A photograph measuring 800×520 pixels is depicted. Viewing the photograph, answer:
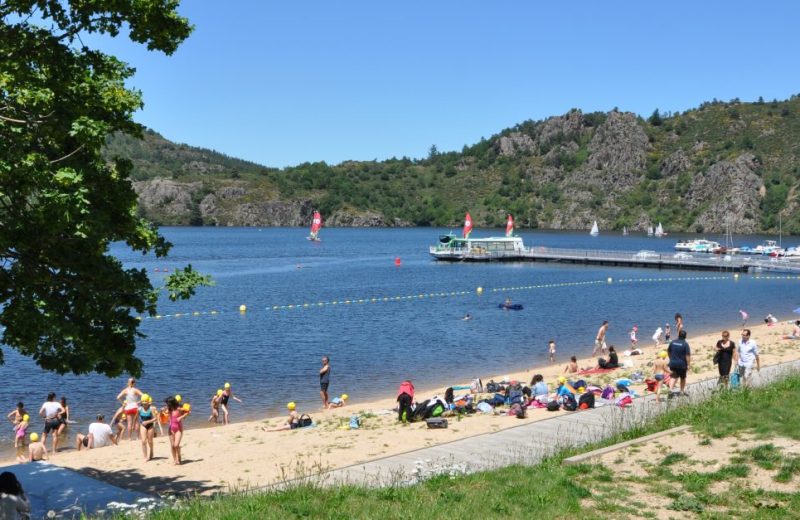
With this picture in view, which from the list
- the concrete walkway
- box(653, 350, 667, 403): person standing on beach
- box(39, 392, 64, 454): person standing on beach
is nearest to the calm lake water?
box(39, 392, 64, 454): person standing on beach

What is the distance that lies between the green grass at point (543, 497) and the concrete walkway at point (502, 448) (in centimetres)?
101

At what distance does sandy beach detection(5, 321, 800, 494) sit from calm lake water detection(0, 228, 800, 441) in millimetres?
4814

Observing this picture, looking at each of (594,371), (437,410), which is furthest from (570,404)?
(594,371)

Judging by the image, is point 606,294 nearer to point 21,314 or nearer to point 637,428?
point 637,428

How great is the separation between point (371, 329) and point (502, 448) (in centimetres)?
3126

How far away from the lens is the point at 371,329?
4641cm

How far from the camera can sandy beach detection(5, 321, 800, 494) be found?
15.5 m

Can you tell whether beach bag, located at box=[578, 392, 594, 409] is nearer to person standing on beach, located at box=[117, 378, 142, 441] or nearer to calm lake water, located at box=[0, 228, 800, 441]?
calm lake water, located at box=[0, 228, 800, 441]

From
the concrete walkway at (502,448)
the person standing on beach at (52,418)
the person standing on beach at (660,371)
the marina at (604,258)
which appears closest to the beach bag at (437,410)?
the concrete walkway at (502,448)

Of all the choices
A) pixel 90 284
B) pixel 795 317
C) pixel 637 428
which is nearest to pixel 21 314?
pixel 90 284

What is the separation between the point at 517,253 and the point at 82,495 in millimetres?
91124

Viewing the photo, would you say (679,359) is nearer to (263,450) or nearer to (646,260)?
(263,450)

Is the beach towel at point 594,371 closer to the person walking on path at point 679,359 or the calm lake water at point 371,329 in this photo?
the calm lake water at point 371,329

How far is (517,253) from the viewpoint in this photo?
4006 inches
